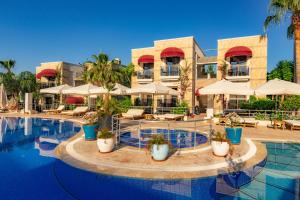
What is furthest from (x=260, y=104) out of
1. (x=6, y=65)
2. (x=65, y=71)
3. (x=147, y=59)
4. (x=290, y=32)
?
(x=6, y=65)

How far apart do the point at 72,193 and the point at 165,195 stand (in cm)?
230

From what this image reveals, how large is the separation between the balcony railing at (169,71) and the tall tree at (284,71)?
12.5m

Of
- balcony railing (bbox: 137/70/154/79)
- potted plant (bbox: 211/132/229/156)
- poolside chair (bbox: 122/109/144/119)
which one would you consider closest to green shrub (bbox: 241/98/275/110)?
poolside chair (bbox: 122/109/144/119)

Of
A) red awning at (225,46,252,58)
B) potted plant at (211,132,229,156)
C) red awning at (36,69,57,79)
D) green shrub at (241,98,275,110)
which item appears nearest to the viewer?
potted plant at (211,132,229,156)

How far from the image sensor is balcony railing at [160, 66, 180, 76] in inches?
990

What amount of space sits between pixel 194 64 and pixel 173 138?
16.0 m

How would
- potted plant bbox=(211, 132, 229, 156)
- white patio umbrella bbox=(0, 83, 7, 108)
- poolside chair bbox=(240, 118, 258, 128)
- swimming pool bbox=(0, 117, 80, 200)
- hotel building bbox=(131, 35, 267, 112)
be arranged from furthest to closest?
white patio umbrella bbox=(0, 83, 7, 108) → hotel building bbox=(131, 35, 267, 112) → poolside chair bbox=(240, 118, 258, 128) → potted plant bbox=(211, 132, 229, 156) → swimming pool bbox=(0, 117, 80, 200)

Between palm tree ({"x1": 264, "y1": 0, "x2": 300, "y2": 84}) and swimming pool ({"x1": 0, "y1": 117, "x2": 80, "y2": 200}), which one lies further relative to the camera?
palm tree ({"x1": 264, "y1": 0, "x2": 300, "y2": 84})

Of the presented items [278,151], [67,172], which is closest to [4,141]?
[67,172]

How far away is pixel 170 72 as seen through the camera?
25.4m

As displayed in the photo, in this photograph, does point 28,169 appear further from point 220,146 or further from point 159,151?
point 220,146

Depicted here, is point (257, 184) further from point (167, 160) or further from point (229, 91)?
point (229, 91)

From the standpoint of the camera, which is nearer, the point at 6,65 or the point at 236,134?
the point at 236,134

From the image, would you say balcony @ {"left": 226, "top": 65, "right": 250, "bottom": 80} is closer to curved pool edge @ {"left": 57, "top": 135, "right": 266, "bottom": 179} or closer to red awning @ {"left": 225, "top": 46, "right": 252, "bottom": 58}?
red awning @ {"left": 225, "top": 46, "right": 252, "bottom": 58}
